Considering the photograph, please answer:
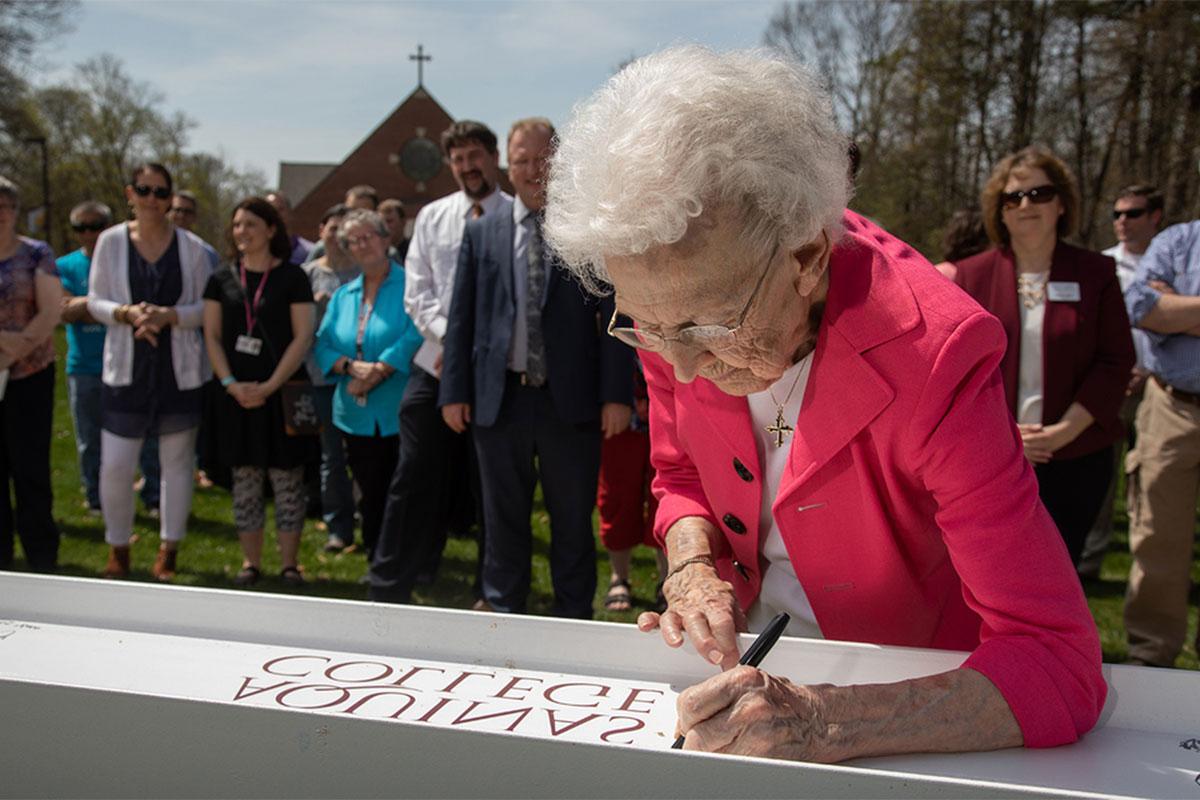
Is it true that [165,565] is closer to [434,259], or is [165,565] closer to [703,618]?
[434,259]

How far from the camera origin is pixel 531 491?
4.69 metres

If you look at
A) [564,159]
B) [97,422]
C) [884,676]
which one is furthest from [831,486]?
[97,422]

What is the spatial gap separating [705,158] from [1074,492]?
3.53m

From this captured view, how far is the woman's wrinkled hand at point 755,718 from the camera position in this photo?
1374mm

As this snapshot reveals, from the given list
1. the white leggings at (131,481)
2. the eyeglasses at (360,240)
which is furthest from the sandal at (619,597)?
the white leggings at (131,481)

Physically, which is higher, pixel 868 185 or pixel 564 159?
pixel 868 185

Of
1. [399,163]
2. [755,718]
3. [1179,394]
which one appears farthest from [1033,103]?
[399,163]

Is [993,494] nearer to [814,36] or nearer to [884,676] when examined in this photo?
[884,676]

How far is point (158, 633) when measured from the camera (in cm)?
198

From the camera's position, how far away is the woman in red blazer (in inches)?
164

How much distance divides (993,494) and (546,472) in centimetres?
316

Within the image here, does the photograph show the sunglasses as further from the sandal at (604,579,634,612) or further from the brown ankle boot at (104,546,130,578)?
the sandal at (604,579,634,612)

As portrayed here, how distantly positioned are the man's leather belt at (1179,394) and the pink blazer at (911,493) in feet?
10.9

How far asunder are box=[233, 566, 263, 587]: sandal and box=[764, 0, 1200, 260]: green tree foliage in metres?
10.3
